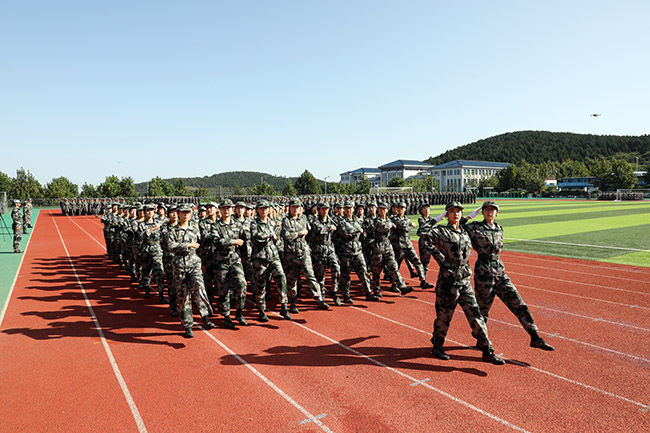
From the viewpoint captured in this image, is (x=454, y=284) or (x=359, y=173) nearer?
(x=454, y=284)

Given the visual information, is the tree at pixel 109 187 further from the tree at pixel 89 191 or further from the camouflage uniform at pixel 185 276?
the camouflage uniform at pixel 185 276

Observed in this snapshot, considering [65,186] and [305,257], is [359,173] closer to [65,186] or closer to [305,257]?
[65,186]

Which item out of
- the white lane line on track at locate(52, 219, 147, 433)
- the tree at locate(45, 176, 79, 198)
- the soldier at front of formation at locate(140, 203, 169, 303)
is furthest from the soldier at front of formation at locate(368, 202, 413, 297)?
the tree at locate(45, 176, 79, 198)

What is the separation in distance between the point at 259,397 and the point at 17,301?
25.3 ft

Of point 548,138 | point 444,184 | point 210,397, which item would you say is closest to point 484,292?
point 210,397

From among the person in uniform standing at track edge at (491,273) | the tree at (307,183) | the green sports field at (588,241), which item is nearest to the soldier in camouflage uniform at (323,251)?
the person in uniform standing at track edge at (491,273)

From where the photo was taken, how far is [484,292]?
5801mm

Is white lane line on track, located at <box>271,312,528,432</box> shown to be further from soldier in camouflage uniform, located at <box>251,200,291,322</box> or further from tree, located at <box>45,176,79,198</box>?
tree, located at <box>45,176,79,198</box>

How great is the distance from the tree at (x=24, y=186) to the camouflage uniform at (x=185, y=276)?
7923cm

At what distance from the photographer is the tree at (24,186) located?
71375 millimetres

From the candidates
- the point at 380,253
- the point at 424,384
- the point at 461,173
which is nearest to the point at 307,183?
the point at 461,173

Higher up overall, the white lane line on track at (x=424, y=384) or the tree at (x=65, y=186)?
the tree at (x=65, y=186)

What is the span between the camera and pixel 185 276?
6746mm

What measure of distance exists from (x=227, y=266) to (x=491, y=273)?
4.38 metres
